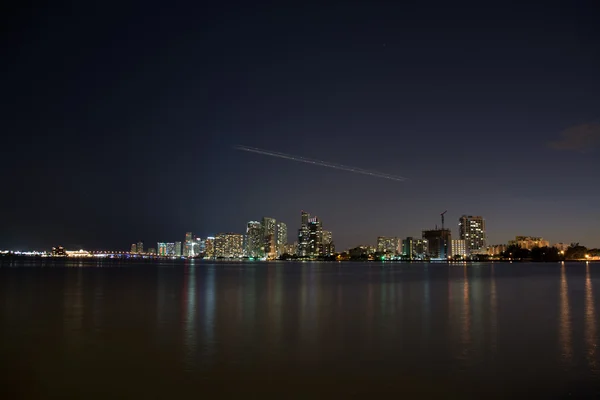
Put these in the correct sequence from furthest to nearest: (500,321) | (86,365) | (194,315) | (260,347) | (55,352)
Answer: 1. (194,315)
2. (500,321)
3. (260,347)
4. (55,352)
5. (86,365)

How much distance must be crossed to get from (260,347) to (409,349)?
5305 mm

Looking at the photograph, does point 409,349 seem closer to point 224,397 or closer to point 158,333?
point 224,397

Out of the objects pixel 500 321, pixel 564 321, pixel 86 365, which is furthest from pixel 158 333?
pixel 564 321

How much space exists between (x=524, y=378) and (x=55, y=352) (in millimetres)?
14760

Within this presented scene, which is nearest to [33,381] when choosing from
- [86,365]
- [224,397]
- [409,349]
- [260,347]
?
[86,365]

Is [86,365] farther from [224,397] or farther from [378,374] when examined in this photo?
[378,374]

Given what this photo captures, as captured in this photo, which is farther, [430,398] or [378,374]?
[378,374]

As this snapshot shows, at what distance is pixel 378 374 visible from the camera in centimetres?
1417

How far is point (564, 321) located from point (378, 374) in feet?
50.9

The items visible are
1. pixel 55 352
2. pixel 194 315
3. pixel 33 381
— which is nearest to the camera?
pixel 33 381

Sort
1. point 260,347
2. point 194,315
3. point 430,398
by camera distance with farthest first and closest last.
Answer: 1. point 194,315
2. point 260,347
3. point 430,398

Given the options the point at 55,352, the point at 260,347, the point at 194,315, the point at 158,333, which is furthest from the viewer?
the point at 194,315

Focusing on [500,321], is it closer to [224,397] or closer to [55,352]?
[224,397]

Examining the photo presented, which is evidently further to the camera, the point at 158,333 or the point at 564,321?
the point at 564,321
